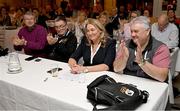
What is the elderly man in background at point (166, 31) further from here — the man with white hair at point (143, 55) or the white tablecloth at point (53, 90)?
the white tablecloth at point (53, 90)

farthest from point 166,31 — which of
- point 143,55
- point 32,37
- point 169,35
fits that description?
point 32,37

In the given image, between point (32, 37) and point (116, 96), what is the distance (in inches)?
93.5

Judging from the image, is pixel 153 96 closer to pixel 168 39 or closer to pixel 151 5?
pixel 168 39

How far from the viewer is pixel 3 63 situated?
107 inches

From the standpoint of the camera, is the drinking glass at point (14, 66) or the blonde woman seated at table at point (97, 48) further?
the blonde woman seated at table at point (97, 48)

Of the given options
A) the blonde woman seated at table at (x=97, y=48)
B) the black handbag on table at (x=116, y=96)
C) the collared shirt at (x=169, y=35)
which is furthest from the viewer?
the collared shirt at (x=169, y=35)

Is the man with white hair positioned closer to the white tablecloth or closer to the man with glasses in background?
the white tablecloth

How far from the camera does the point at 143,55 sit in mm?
2283

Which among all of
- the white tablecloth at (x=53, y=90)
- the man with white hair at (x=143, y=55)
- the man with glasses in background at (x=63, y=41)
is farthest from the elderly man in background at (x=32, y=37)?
the man with white hair at (x=143, y=55)

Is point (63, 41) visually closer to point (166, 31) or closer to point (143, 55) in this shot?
point (143, 55)

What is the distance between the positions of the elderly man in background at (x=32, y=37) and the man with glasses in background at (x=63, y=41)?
216 mm

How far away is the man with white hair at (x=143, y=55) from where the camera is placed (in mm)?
2066

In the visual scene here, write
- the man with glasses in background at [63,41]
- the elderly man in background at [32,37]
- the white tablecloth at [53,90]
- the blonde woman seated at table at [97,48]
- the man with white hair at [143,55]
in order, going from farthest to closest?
the elderly man in background at [32,37] < the man with glasses in background at [63,41] < the blonde woman seated at table at [97,48] < the man with white hair at [143,55] < the white tablecloth at [53,90]

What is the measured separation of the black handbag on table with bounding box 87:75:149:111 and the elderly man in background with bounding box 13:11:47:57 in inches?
79.8
